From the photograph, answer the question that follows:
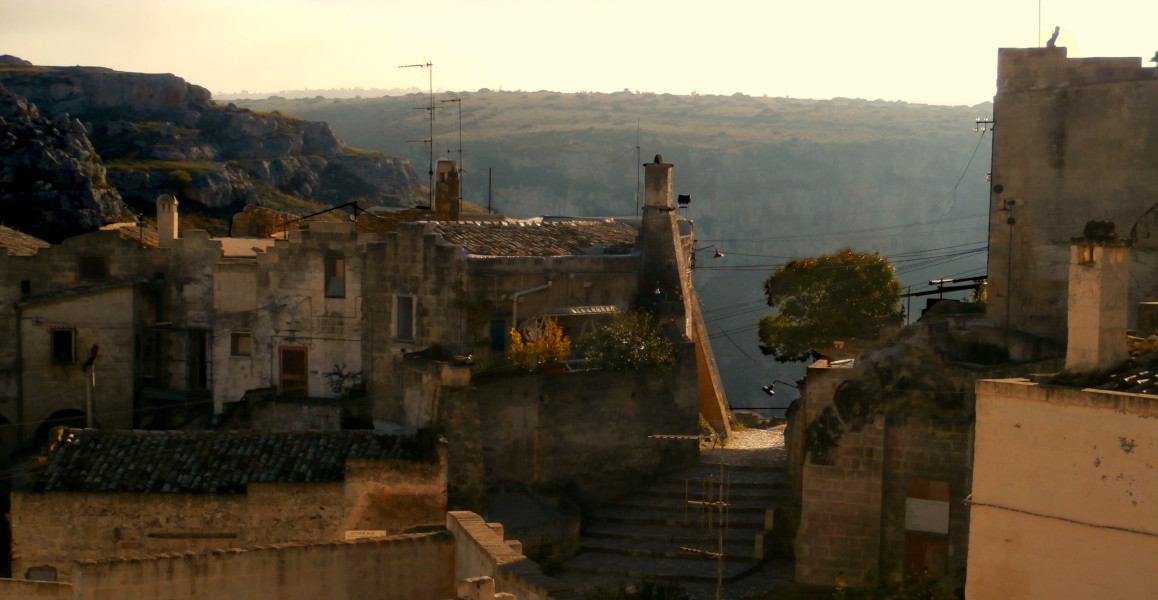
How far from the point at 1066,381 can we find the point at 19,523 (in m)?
18.1

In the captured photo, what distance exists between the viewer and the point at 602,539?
26656 millimetres

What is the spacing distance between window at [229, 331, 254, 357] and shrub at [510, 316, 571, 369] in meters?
7.59

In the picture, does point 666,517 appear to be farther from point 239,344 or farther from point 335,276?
point 239,344

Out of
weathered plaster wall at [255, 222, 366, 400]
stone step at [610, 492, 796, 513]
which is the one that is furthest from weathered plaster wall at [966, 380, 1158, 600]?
weathered plaster wall at [255, 222, 366, 400]

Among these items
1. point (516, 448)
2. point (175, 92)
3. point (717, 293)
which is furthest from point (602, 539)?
point (717, 293)

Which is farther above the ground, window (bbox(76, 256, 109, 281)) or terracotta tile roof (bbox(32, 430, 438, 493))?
window (bbox(76, 256, 109, 281))

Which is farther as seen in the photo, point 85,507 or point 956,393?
point 85,507

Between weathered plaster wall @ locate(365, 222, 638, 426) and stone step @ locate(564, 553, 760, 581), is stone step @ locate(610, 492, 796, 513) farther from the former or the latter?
weathered plaster wall @ locate(365, 222, 638, 426)

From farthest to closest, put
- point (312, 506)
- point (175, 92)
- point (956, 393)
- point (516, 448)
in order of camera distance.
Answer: point (175, 92), point (516, 448), point (312, 506), point (956, 393)

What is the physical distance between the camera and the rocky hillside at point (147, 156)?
59.6 metres

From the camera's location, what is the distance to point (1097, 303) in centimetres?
1606

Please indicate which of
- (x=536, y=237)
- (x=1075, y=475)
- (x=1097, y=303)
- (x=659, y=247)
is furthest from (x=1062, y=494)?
(x=659, y=247)

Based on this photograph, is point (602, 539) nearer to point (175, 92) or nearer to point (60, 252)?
point (60, 252)

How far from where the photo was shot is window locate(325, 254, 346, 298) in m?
31.5
